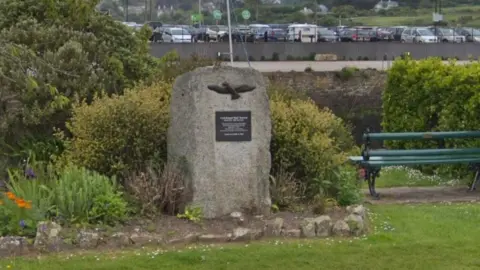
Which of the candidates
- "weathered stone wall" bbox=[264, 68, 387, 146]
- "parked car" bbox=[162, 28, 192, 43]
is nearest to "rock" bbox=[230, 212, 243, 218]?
"weathered stone wall" bbox=[264, 68, 387, 146]

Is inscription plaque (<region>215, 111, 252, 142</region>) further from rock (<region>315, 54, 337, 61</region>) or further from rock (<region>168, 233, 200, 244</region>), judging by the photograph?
rock (<region>315, 54, 337, 61</region>)

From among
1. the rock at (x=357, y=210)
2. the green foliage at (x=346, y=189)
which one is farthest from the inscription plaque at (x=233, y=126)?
the green foliage at (x=346, y=189)

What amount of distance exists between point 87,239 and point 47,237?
41 centimetres

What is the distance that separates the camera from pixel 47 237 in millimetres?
10477

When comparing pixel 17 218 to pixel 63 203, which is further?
pixel 63 203

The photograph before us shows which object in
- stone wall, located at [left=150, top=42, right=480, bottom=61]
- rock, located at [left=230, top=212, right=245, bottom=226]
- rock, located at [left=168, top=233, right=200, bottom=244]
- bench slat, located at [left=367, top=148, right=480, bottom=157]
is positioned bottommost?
stone wall, located at [left=150, top=42, right=480, bottom=61]

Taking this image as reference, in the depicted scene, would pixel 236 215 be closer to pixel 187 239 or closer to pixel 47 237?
pixel 187 239

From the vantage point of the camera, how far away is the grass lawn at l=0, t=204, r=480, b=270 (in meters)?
10.0

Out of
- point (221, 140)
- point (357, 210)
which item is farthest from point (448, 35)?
point (221, 140)

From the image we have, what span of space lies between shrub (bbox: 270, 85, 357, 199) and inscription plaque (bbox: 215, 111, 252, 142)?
82 cm

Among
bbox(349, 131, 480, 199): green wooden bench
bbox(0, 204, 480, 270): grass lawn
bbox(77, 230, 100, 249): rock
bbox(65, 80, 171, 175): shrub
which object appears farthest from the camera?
bbox(349, 131, 480, 199): green wooden bench

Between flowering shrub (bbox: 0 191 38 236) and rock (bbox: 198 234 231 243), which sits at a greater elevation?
flowering shrub (bbox: 0 191 38 236)

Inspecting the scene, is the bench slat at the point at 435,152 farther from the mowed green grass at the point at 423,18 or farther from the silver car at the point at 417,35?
the mowed green grass at the point at 423,18

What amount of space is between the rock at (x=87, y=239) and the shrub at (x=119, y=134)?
164cm
